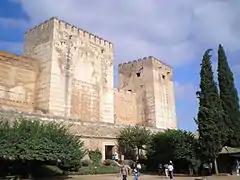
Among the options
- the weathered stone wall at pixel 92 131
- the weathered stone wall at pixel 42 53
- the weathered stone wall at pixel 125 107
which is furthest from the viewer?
the weathered stone wall at pixel 125 107

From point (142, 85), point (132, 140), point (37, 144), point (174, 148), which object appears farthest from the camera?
point (142, 85)

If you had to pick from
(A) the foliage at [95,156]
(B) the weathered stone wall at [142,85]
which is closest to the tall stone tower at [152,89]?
(B) the weathered stone wall at [142,85]

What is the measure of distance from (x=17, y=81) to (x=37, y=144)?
12524 mm

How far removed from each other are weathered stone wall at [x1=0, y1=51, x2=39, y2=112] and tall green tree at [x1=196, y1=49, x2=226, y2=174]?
14719 millimetres

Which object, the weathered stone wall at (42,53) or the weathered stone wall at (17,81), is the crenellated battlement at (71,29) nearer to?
the weathered stone wall at (42,53)

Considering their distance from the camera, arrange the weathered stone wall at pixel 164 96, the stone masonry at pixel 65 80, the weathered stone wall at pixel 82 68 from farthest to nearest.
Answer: the weathered stone wall at pixel 164 96
the weathered stone wall at pixel 82 68
the stone masonry at pixel 65 80

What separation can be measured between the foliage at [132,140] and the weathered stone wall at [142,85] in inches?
543

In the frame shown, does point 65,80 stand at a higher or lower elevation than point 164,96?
lower

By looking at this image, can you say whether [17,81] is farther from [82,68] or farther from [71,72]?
[82,68]

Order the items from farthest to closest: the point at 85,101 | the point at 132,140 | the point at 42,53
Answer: the point at 85,101 < the point at 42,53 < the point at 132,140

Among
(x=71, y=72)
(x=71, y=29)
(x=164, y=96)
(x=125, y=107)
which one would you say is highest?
(x=71, y=29)

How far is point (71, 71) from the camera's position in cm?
2920

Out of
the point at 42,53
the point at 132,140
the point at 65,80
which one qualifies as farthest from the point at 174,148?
the point at 42,53

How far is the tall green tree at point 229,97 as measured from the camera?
24.0m
